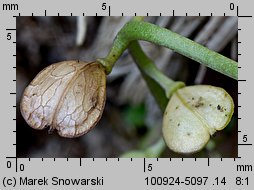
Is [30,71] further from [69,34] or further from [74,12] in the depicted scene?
[74,12]

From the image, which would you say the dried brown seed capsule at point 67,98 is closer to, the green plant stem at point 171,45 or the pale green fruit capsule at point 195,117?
the green plant stem at point 171,45

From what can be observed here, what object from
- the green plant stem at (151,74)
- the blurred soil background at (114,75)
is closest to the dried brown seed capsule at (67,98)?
the green plant stem at (151,74)

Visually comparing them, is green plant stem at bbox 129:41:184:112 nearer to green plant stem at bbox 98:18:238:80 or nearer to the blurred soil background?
green plant stem at bbox 98:18:238:80

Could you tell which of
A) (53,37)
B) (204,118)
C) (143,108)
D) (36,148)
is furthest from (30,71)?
(204,118)

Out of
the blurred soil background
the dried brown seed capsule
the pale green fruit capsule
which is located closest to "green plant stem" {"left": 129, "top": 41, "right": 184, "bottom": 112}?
the pale green fruit capsule

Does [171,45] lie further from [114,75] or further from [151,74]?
[114,75]

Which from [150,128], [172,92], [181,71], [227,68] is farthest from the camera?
[150,128]
